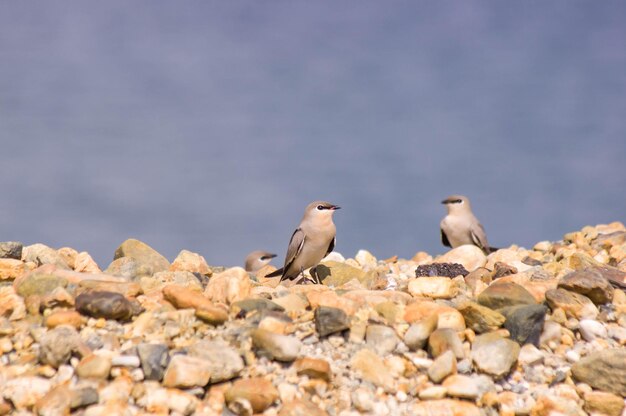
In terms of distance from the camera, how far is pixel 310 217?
1088cm

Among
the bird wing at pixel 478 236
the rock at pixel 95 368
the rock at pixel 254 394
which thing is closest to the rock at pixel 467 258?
the rock at pixel 254 394

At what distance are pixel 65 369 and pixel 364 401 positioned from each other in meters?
2.07

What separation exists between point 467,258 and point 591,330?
424 cm

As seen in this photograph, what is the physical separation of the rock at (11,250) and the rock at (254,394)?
4.49 meters

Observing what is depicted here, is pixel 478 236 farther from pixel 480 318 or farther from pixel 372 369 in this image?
pixel 372 369

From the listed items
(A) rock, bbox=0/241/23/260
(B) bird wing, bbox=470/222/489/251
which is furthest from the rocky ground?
(B) bird wing, bbox=470/222/489/251

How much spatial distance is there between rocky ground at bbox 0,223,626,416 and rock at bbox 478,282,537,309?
0.03 feet

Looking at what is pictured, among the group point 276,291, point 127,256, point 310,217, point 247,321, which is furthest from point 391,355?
point 310,217

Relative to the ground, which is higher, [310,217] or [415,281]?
[310,217]

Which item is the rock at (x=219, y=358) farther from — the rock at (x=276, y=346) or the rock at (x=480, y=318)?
the rock at (x=480, y=318)

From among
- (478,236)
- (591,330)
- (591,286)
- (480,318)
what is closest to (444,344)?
(480,318)

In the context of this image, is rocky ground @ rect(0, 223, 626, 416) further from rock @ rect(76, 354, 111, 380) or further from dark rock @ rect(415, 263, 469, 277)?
dark rock @ rect(415, 263, 469, 277)

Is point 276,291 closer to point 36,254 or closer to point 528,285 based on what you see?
point 528,285

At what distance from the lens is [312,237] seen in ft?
35.0
